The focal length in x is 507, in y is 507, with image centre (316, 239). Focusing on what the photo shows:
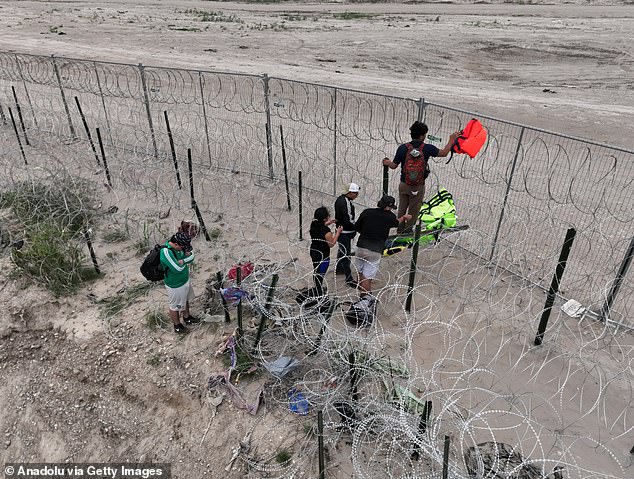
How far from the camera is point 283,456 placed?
499 cm

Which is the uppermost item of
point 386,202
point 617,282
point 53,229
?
point 386,202

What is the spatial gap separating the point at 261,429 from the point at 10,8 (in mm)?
42746

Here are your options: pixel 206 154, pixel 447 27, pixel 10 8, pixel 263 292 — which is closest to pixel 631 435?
pixel 263 292

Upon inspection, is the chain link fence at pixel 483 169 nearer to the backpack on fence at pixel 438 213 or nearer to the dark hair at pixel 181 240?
the backpack on fence at pixel 438 213

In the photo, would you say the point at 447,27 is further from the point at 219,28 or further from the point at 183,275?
the point at 183,275

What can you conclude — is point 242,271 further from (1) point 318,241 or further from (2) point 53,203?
(2) point 53,203

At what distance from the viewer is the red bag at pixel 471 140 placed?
7.27 m

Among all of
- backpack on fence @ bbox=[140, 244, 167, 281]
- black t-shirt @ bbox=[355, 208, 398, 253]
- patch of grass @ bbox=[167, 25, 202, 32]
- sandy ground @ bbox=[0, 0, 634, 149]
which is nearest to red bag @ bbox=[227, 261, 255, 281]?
backpack on fence @ bbox=[140, 244, 167, 281]

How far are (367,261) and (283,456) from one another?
8.64ft

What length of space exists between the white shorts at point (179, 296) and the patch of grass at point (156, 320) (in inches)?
18.1

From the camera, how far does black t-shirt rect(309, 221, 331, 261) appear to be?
636cm

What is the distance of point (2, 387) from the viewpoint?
20.7 feet

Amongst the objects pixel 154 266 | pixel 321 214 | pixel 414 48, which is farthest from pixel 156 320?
pixel 414 48

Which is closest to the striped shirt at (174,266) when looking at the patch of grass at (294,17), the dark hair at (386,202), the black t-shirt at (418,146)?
the dark hair at (386,202)
